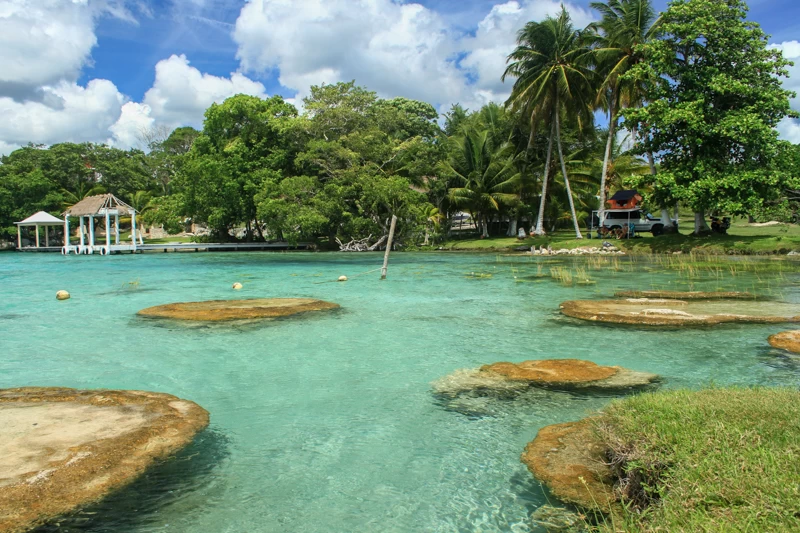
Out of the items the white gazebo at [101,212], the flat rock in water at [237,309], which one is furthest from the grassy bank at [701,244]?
the white gazebo at [101,212]

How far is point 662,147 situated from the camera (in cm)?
2862

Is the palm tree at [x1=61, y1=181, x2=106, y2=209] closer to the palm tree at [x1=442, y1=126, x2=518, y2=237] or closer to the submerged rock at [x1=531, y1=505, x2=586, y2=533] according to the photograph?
the palm tree at [x1=442, y1=126, x2=518, y2=237]

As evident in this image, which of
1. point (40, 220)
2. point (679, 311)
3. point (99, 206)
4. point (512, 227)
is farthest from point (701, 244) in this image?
point (40, 220)

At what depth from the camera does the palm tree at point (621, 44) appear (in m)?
30.2

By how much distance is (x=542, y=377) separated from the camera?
7285mm

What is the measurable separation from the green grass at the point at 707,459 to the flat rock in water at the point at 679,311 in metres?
6.31

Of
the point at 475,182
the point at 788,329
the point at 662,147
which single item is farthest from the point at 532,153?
the point at 788,329

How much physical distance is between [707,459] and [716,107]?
2849 cm

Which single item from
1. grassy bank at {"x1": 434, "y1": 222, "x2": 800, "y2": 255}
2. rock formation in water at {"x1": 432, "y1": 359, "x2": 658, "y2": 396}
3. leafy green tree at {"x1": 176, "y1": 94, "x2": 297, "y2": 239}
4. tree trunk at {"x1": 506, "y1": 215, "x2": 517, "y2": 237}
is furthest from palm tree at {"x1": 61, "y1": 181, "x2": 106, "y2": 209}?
rock formation in water at {"x1": 432, "y1": 359, "x2": 658, "y2": 396}

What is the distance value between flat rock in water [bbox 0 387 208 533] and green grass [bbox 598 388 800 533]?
149 inches

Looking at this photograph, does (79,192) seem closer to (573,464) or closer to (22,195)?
(22,195)

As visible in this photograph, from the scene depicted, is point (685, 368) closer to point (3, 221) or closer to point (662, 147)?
point (662, 147)

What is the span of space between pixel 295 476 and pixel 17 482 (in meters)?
2.13

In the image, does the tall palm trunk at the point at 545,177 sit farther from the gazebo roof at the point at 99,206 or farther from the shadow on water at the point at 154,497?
the shadow on water at the point at 154,497
